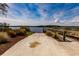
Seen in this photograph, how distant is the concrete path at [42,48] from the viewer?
169 centimetres

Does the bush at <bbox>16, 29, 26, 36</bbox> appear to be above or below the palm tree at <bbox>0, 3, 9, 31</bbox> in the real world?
below

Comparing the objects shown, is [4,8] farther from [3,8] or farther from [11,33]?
[11,33]

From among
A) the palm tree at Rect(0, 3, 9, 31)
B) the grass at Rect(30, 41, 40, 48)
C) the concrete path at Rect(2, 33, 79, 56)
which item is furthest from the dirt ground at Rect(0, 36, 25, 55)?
the palm tree at Rect(0, 3, 9, 31)

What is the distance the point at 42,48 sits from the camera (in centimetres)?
171

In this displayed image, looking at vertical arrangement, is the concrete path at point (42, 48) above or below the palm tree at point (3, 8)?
below

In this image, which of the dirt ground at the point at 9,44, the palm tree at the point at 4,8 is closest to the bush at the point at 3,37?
the dirt ground at the point at 9,44

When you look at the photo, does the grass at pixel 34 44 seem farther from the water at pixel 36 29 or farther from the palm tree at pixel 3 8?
the palm tree at pixel 3 8

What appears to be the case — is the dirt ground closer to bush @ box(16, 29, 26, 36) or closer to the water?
bush @ box(16, 29, 26, 36)

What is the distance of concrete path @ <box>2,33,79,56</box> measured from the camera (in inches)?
66.7

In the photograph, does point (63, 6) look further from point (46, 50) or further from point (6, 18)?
point (6, 18)

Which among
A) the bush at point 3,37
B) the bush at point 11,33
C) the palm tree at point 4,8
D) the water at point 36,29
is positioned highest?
the palm tree at point 4,8

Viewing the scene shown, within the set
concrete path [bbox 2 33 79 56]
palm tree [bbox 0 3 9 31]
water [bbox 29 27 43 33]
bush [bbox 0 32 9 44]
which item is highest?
palm tree [bbox 0 3 9 31]

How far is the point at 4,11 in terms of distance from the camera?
1.70m

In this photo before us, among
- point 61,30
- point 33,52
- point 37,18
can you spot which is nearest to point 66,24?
point 61,30
